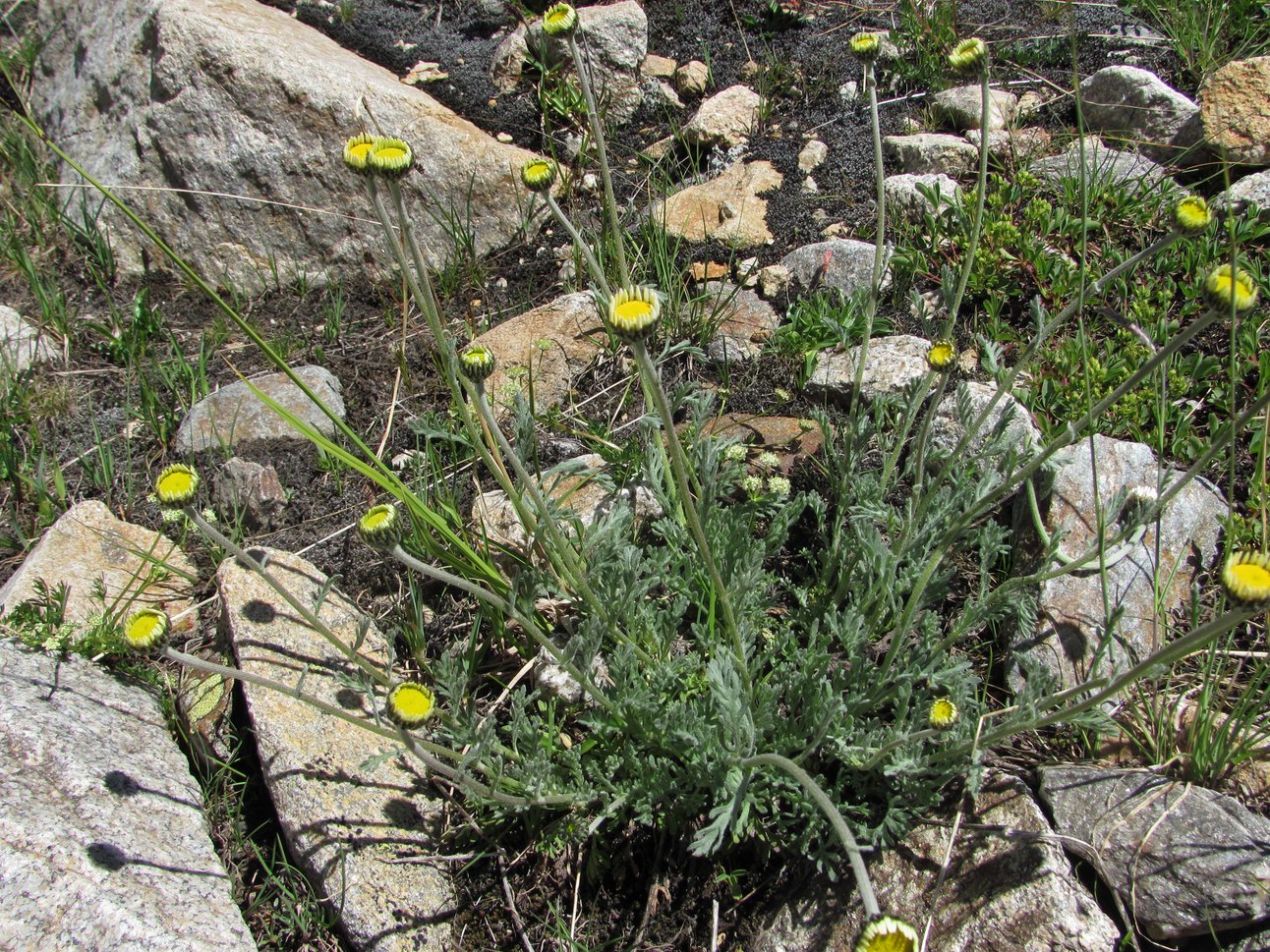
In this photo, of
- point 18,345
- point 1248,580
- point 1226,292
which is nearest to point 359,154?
point 1226,292

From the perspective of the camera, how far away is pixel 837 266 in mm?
4477

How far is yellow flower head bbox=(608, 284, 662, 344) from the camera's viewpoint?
2.13 metres

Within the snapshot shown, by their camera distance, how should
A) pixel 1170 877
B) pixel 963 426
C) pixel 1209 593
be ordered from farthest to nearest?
pixel 963 426 < pixel 1209 593 < pixel 1170 877

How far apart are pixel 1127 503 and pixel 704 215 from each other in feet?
8.55

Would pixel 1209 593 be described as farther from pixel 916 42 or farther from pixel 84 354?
pixel 84 354

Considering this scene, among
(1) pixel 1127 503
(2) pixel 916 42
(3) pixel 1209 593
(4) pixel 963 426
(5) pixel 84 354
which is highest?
(2) pixel 916 42

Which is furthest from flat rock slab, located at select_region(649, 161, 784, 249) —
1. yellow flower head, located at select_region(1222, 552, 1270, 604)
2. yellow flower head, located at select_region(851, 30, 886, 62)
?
yellow flower head, located at select_region(1222, 552, 1270, 604)

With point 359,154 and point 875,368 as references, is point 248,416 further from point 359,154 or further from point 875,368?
point 875,368

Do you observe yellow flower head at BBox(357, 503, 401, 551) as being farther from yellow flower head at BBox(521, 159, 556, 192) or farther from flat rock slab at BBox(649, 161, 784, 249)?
flat rock slab at BBox(649, 161, 784, 249)

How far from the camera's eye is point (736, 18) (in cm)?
607

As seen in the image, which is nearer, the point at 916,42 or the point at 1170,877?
the point at 1170,877

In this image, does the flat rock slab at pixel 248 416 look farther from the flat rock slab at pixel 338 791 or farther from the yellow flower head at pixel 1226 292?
the yellow flower head at pixel 1226 292

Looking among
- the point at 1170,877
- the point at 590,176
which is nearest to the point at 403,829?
the point at 1170,877

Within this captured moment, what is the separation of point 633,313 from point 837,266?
2610 mm
